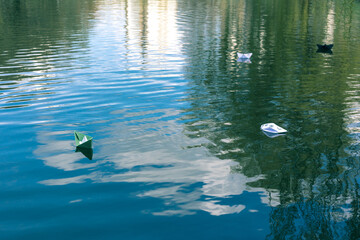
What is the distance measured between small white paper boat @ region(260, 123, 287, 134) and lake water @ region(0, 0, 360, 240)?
30 centimetres

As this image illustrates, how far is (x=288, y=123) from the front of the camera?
16.3 meters

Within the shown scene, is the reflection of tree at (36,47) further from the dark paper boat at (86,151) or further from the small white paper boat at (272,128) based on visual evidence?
the small white paper boat at (272,128)

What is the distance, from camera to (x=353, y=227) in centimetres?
926

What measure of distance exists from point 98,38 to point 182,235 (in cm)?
3524

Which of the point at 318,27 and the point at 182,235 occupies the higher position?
the point at 318,27

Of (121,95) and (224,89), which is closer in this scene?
(121,95)

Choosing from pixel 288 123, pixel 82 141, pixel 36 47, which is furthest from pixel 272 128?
pixel 36 47

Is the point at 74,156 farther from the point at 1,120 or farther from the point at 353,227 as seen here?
the point at 353,227

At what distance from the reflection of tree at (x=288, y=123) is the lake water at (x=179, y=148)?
0.19ft

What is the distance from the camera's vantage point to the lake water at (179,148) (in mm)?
9680

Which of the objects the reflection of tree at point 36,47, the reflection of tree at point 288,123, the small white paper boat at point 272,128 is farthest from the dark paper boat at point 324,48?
the small white paper boat at point 272,128

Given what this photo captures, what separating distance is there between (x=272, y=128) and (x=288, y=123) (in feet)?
5.58

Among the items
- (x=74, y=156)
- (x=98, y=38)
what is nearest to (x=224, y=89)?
(x=74, y=156)

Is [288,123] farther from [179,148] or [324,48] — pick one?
[324,48]
